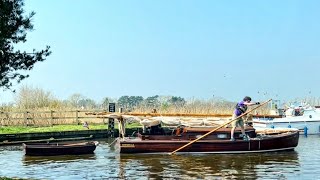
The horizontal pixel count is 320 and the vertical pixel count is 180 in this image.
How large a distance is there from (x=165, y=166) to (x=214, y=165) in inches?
81.1

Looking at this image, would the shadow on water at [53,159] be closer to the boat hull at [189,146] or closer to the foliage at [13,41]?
the boat hull at [189,146]

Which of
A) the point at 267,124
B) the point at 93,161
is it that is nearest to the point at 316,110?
the point at 267,124

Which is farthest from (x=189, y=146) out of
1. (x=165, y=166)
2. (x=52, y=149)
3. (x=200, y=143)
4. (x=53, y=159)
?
(x=52, y=149)

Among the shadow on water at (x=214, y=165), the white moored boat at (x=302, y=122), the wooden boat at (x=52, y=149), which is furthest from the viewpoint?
the white moored boat at (x=302, y=122)

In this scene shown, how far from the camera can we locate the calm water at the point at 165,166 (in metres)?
18.2

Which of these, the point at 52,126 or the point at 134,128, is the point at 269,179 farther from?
the point at 52,126

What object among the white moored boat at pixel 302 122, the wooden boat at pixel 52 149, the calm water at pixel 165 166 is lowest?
the calm water at pixel 165 166

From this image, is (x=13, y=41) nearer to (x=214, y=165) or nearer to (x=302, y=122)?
(x=214, y=165)

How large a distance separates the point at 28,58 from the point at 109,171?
24.7ft

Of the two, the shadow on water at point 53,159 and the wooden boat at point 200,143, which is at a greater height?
the wooden boat at point 200,143

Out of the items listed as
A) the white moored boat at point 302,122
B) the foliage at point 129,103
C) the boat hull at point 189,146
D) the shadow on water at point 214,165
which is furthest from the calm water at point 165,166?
the foliage at point 129,103

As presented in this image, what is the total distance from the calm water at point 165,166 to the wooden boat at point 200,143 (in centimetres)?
57

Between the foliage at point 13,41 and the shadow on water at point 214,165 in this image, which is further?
the shadow on water at point 214,165

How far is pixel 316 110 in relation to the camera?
132 ft
